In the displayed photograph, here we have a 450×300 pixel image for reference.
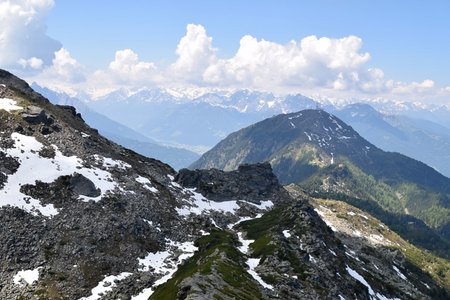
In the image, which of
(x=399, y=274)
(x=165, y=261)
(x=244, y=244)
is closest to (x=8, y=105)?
(x=165, y=261)

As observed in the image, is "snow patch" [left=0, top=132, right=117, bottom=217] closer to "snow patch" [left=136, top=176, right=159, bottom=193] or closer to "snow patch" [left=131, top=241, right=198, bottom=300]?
"snow patch" [left=136, top=176, right=159, bottom=193]

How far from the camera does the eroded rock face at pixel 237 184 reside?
154 m

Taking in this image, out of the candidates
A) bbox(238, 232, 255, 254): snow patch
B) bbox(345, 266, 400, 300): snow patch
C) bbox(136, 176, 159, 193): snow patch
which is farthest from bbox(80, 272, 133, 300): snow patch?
bbox(345, 266, 400, 300): snow patch

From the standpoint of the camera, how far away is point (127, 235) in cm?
9781

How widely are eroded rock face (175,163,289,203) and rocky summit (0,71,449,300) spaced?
7.09 feet

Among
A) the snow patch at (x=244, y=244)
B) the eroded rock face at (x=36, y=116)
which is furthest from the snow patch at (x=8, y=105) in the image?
the snow patch at (x=244, y=244)

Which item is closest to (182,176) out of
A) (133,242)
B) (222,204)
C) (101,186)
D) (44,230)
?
(222,204)

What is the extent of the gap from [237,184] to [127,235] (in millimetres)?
77114

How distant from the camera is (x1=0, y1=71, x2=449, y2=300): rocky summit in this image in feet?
257

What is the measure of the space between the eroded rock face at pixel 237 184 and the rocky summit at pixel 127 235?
2.16 m

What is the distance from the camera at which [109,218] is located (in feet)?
326

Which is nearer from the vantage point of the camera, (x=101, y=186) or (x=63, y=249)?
(x=63, y=249)

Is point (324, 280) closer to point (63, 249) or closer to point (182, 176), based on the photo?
point (63, 249)

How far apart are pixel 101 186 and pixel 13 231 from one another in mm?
27506
